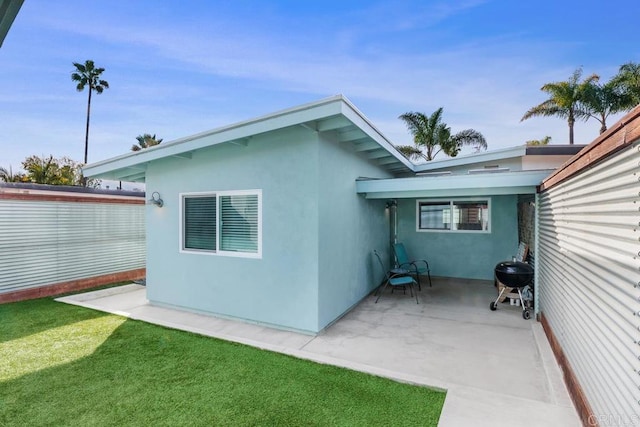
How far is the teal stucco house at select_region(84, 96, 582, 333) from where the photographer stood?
4.75m

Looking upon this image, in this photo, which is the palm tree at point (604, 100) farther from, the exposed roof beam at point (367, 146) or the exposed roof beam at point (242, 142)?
the exposed roof beam at point (242, 142)

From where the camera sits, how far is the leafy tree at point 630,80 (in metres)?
15.7

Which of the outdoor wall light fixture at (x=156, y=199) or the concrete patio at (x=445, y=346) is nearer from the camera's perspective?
the concrete patio at (x=445, y=346)

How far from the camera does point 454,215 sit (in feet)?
29.3

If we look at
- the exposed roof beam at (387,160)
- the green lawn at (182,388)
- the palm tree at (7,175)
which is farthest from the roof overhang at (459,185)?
the palm tree at (7,175)

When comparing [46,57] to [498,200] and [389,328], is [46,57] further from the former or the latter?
[498,200]

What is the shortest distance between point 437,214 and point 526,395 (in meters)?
6.44

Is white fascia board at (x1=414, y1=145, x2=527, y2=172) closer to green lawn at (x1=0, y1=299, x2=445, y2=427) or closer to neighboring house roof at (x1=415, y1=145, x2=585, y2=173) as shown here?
neighboring house roof at (x1=415, y1=145, x2=585, y2=173)

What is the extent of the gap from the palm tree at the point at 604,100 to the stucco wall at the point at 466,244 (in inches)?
563

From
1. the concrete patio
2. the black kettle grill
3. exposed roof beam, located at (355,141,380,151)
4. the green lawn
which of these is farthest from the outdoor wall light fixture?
the black kettle grill

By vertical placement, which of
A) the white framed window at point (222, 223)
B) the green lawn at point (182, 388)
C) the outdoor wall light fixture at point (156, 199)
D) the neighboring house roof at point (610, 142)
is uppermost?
the neighboring house roof at point (610, 142)

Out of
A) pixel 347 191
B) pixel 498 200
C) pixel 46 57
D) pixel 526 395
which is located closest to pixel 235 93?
pixel 46 57

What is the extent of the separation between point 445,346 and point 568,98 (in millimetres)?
20289

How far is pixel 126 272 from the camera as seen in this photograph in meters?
8.73
